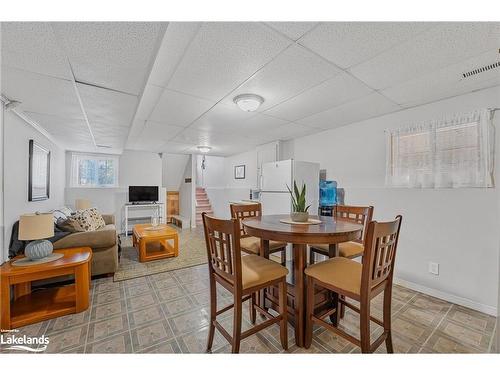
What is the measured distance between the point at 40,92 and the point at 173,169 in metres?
5.40

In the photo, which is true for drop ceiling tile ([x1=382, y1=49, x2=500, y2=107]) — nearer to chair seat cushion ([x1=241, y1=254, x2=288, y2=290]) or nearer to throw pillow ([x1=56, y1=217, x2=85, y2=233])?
chair seat cushion ([x1=241, y1=254, x2=288, y2=290])

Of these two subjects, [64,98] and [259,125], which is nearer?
[64,98]

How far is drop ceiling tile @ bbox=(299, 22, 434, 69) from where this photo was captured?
1266 mm

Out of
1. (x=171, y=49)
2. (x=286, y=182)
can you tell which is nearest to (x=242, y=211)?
(x=286, y=182)

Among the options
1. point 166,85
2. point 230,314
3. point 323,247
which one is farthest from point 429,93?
point 230,314

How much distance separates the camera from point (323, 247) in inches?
83.2

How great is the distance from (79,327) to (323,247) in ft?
7.49

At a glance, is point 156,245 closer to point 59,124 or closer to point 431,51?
point 59,124

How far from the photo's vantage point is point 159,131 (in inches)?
147

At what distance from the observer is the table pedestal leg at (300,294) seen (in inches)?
61.8

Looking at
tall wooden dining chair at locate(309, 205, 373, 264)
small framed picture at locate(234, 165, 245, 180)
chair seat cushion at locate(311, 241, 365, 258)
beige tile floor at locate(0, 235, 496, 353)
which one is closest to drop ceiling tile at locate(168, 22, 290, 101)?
tall wooden dining chair at locate(309, 205, 373, 264)

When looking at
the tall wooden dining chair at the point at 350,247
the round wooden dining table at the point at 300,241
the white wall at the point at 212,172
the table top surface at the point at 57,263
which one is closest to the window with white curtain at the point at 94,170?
the white wall at the point at 212,172

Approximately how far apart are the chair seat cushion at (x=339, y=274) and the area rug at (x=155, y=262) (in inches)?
90.6
